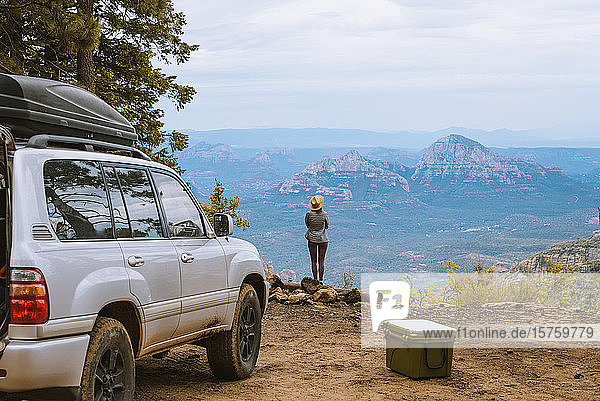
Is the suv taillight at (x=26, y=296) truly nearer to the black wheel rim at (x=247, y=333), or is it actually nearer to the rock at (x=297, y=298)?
the black wheel rim at (x=247, y=333)

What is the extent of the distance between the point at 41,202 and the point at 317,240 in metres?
11.5

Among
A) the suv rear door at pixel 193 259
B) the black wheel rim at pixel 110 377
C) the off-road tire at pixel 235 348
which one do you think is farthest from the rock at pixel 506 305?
the black wheel rim at pixel 110 377

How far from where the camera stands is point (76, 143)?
550 centimetres

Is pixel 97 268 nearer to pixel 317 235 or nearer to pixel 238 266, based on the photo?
pixel 238 266

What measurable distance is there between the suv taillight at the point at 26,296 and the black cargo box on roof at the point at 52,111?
1.23 m

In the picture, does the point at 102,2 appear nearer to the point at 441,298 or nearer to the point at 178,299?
the point at 441,298

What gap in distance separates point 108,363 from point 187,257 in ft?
4.45

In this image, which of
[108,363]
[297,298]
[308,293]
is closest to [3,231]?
[108,363]

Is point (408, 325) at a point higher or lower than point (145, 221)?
lower

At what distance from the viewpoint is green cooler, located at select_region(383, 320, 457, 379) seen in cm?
760

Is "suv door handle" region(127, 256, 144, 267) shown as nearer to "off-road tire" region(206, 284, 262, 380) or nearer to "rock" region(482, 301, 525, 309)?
"off-road tire" region(206, 284, 262, 380)

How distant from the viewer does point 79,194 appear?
502cm

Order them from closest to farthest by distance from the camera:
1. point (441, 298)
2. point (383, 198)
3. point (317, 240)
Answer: point (441, 298), point (317, 240), point (383, 198)

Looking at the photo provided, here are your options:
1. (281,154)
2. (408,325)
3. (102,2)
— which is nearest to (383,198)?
(281,154)
